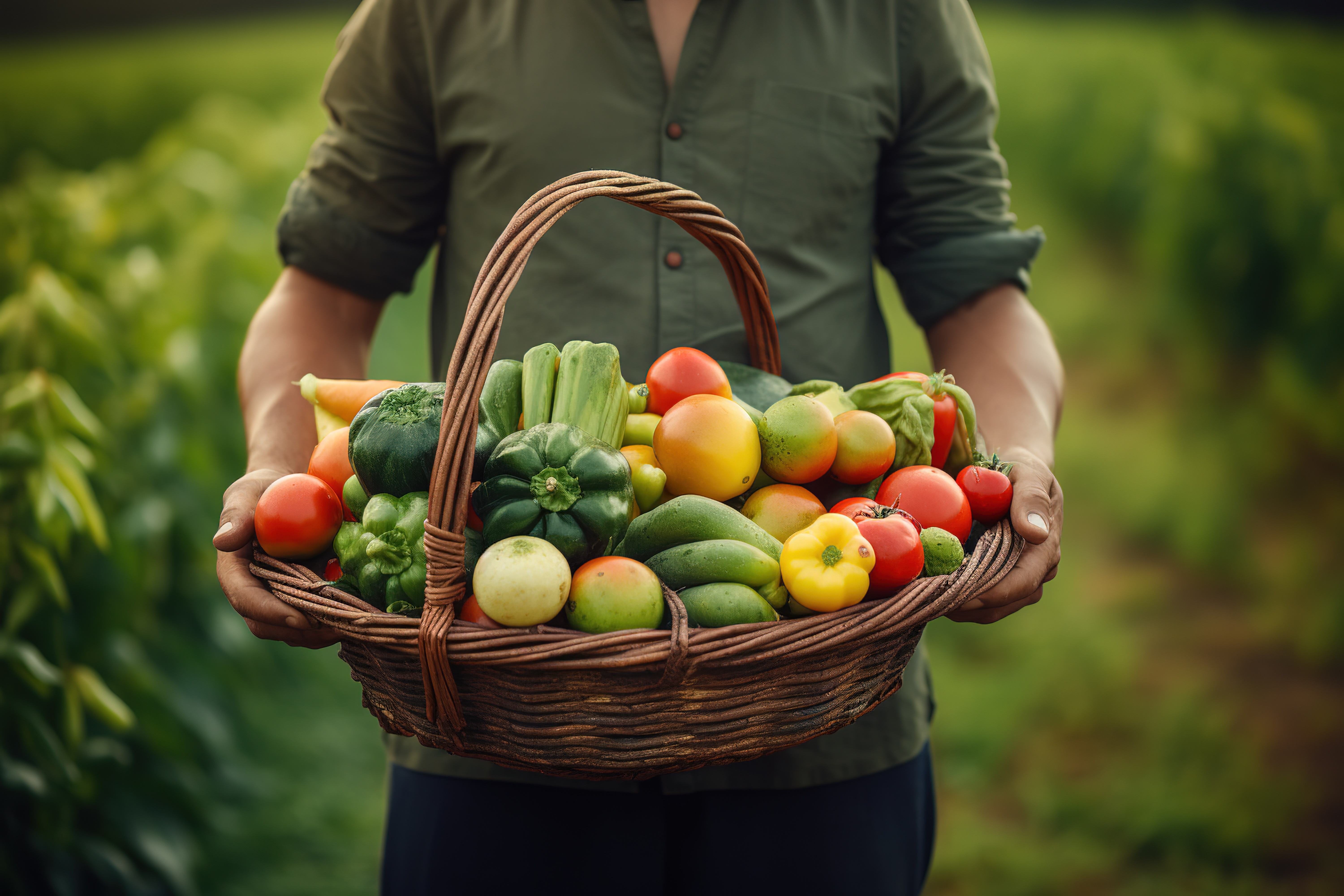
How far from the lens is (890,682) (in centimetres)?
153

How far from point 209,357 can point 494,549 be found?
296cm

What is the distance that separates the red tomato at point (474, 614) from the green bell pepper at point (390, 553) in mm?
56

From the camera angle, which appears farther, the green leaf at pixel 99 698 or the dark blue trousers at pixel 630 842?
the green leaf at pixel 99 698

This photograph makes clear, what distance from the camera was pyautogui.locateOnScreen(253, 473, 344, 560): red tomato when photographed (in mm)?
1423

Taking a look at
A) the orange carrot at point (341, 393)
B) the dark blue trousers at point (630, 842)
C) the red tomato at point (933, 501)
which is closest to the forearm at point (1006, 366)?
the red tomato at point (933, 501)

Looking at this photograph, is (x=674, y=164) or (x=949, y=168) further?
(x=949, y=168)

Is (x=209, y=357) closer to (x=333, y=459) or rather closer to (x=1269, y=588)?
(x=333, y=459)

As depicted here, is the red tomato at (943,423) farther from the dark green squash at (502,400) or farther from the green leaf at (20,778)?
the green leaf at (20,778)

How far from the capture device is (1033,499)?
1.56 m

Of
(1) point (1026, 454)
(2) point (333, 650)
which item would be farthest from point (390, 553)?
(2) point (333, 650)

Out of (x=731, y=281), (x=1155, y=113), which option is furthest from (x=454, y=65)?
(x=1155, y=113)

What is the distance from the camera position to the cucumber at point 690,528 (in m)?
1.45

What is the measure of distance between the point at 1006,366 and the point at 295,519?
54.1 inches

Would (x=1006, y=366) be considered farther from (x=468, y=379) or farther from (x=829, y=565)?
(x=468, y=379)
